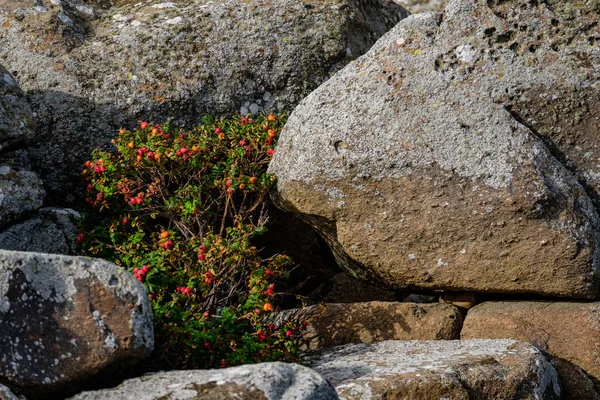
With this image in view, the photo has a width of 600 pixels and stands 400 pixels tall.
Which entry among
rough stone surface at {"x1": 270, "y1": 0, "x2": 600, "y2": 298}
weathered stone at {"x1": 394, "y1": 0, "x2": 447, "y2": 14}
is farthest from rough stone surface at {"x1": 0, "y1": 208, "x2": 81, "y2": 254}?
weathered stone at {"x1": 394, "y1": 0, "x2": 447, "y2": 14}

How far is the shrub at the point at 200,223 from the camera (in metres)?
5.67

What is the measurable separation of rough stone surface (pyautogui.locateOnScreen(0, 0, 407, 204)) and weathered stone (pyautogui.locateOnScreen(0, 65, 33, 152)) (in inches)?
15.2

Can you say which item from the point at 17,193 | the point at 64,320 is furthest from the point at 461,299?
the point at 17,193

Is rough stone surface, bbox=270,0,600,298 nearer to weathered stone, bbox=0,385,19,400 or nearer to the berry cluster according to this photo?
the berry cluster

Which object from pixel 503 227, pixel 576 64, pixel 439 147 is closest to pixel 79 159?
pixel 439 147

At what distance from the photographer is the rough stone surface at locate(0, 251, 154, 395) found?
14.0ft

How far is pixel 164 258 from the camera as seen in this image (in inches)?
240

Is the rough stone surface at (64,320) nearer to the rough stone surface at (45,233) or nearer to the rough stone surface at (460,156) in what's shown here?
the rough stone surface at (45,233)

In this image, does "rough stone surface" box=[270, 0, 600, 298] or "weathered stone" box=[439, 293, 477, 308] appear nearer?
"rough stone surface" box=[270, 0, 600, 298]

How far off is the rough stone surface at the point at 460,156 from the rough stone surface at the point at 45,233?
5.30 feet

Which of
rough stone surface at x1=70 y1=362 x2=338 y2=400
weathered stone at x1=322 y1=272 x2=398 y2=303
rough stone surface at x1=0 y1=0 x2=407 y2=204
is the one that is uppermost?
rough stone surface at x1=0 y1=0 x2=407 y2=204

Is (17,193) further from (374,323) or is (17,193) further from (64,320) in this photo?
(374,323)

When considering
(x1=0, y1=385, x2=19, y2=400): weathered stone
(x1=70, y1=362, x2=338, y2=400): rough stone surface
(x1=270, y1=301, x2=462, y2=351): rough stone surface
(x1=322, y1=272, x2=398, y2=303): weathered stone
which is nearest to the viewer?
(x1=0, y1=385, x2=19, y2=400): weathered stone

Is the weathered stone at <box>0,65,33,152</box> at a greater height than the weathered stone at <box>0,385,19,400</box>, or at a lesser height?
greater
